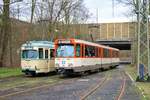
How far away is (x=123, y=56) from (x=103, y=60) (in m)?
70.1

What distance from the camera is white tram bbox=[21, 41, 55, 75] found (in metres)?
35.2

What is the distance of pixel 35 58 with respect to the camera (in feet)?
116

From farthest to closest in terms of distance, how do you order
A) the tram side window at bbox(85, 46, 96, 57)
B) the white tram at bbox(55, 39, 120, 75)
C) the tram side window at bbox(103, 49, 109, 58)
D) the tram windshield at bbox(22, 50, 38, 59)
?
the tram side window at bbox(103, 49, 109, 58) < the tram side window at bbox(85, 46, 96, 57) < the tram windshield at bbox(22, 50, 38, 59) < the white tram at bbox(55, 39, 120, 75)

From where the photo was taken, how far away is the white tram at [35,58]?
35219mm

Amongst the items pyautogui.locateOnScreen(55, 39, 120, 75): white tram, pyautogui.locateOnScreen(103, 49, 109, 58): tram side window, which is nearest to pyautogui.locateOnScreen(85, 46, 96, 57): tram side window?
pyautogui.locateOnScreen(55, 39, 120, 75): white tram

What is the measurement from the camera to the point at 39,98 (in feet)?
58.0

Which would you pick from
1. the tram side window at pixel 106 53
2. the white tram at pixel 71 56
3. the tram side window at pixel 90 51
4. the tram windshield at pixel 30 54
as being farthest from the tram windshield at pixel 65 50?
the tram side window at pixel 106 53

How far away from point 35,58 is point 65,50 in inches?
110

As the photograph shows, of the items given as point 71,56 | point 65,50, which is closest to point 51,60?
point 65,50

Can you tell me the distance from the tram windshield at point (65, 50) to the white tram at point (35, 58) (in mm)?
1884

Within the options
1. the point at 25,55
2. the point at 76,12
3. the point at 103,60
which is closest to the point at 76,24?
the point at 76,12

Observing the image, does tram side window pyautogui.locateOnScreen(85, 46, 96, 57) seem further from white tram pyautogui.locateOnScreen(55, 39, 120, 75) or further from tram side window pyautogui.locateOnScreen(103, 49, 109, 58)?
tram side window pyautogui.locateOnScreen(103, 49, 109, 58)

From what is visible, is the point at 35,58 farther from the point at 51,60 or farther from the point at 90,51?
the point at 90,51

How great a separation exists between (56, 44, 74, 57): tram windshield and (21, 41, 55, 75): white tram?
1.88 metres
